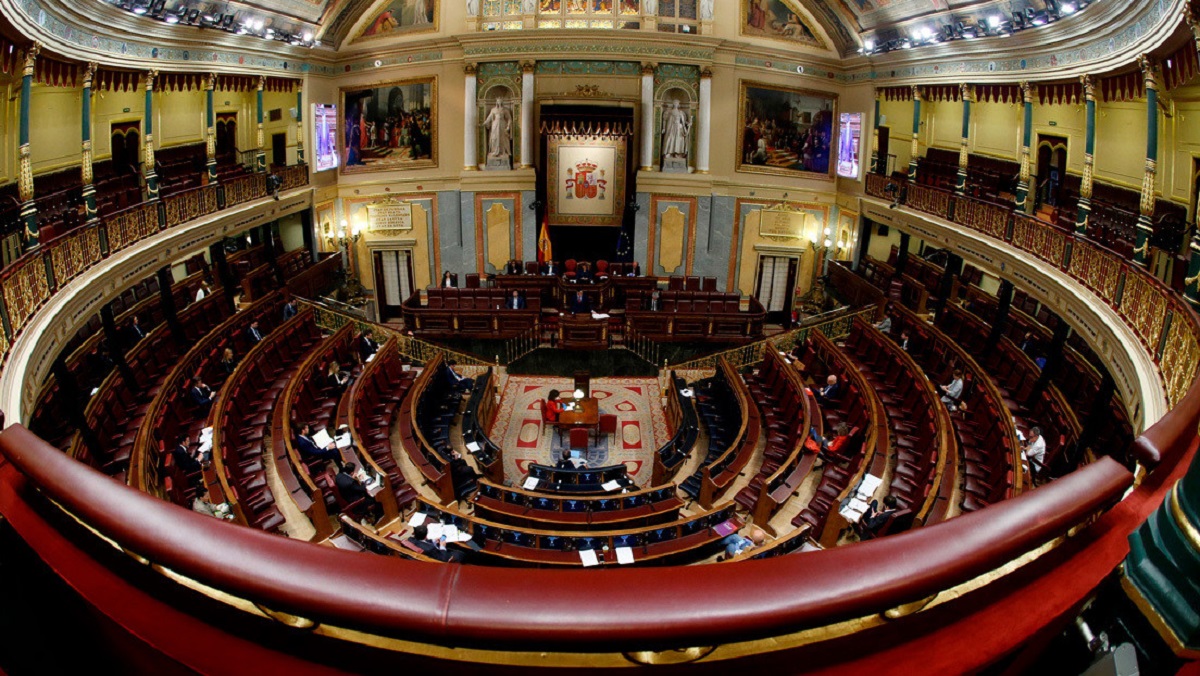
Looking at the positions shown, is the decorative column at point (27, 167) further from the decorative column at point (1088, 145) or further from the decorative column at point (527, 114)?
the decorative column at point (1088, 145)

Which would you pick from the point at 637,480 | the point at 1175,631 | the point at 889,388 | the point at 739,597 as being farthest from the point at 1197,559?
the point at 889,388

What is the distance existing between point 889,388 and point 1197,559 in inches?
545

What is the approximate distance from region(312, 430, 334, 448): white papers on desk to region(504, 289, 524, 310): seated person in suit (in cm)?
764

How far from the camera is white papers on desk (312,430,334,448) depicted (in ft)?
37.0

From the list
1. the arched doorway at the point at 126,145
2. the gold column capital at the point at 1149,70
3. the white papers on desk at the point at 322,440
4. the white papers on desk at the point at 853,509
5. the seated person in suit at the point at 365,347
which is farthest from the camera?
the arched doorway at the point at 126,145

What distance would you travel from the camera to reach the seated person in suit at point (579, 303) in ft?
61.8

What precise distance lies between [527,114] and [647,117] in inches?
140

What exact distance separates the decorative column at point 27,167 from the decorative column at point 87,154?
4.23 feet

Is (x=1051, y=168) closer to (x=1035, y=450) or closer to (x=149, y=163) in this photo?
(x=1035, y=450)

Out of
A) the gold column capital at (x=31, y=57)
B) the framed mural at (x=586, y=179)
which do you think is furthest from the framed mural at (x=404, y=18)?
the gold column capital at (x=31, y=57)

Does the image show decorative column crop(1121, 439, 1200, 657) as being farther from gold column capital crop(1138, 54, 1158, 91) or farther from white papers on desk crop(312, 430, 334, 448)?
gold column capital crop(1138, 54, 1158, 91)

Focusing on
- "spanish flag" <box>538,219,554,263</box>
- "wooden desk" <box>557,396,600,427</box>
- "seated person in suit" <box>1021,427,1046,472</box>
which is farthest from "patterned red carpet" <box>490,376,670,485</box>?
"seated person in suit" <box>1021,427,1046,472</box>

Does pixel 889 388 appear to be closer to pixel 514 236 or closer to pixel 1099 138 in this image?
pixel 1099 138

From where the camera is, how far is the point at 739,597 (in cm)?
134
